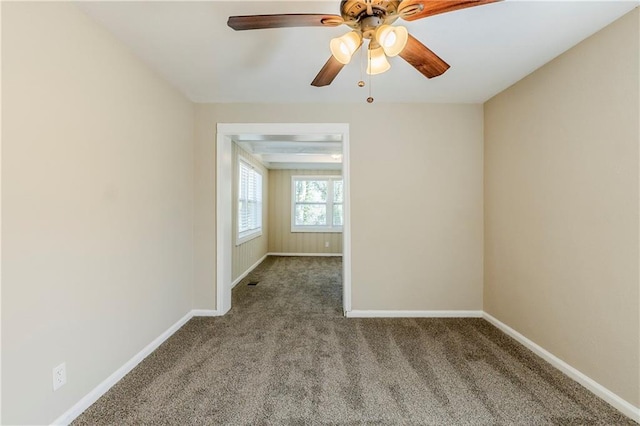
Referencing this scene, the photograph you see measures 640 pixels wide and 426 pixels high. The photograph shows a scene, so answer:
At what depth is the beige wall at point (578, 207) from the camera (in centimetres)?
161

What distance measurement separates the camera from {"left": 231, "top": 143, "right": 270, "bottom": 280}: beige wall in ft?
14.4

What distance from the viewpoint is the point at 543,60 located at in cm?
213

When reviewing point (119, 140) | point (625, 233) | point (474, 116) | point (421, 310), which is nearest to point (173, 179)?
point (119, 140)

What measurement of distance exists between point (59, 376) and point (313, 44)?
2.47 metres

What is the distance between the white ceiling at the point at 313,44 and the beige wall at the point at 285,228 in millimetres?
4399

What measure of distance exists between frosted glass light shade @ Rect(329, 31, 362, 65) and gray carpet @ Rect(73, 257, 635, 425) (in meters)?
1.94

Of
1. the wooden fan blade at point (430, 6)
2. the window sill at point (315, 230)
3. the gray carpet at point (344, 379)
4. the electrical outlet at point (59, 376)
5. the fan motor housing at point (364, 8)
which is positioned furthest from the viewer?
the window sill at point (315, 230)

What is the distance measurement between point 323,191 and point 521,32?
5.63 meters

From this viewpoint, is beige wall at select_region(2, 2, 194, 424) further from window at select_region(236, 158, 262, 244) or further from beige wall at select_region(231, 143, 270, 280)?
window at select_region(236, 158, 262, 244)

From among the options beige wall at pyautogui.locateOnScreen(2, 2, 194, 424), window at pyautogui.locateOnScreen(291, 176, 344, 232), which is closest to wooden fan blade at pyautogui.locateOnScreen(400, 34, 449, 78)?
beige wall at pyautogui.locateOnScreen(2, 2, 194, 424)

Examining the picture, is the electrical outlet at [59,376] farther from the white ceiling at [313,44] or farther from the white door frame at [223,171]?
the white ceiling at [313,44]

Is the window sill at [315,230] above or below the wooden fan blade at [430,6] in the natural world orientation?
below

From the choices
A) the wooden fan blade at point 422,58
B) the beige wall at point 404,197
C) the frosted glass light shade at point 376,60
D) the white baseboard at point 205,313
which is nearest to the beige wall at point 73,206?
the white baseboard at point 205,313

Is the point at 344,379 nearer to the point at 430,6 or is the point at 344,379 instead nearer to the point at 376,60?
the point at 376,60
